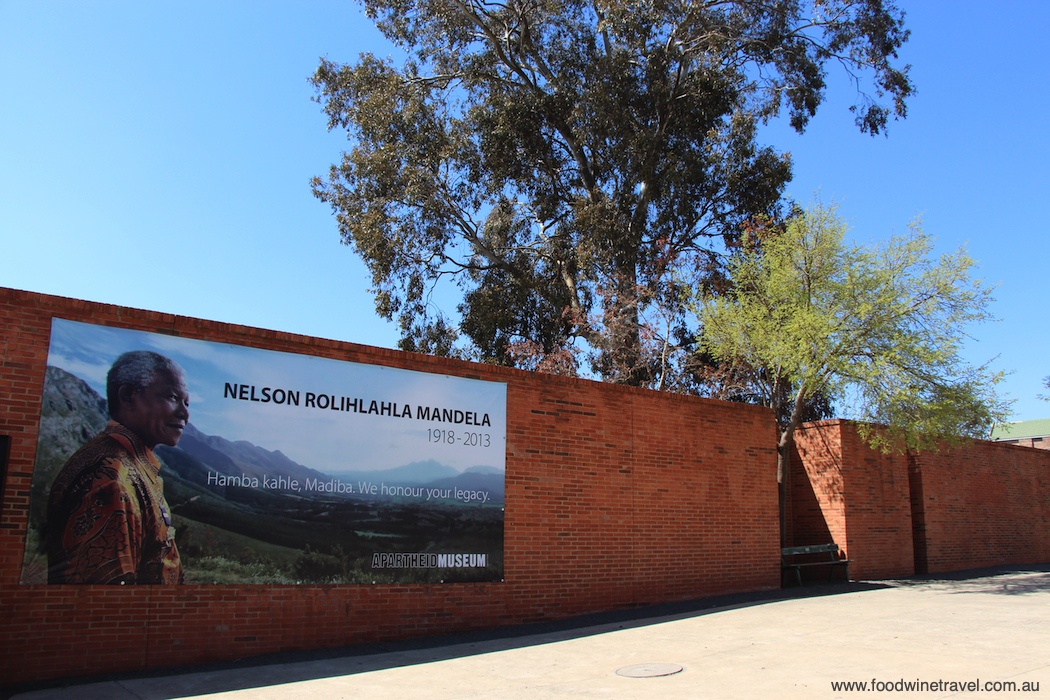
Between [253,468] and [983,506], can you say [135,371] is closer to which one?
[253,468]

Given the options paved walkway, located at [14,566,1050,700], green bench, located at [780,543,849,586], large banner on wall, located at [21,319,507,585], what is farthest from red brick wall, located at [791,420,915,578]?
large banner on wall, located at [21,319,507,585]

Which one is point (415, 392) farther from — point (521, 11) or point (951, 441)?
point (521, 11)

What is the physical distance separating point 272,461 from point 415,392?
205 centimetres

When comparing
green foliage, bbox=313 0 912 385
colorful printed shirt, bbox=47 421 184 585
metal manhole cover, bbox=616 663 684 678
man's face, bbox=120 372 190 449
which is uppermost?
green foliage, bbox=313 0 912 385

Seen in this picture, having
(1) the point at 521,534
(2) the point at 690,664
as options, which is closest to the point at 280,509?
(1) the point at 521,534

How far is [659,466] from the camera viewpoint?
12.1 meters

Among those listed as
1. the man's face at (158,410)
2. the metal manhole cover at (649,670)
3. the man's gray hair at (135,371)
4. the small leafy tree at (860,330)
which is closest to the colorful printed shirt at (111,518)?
the man's face at (158,410)

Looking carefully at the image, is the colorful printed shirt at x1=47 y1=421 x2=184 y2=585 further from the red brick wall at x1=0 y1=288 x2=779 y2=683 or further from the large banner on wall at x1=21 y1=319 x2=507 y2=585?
the red brick wall at x1=0 y1=288 x2=779 y2=683

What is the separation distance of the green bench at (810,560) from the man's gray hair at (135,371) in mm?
11126

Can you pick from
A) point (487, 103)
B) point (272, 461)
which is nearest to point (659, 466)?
point (272, 461)

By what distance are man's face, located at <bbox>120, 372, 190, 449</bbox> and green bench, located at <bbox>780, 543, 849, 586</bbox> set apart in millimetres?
10849

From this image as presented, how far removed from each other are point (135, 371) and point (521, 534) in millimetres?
5273

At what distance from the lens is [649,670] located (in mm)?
6898

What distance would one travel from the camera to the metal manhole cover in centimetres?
672
